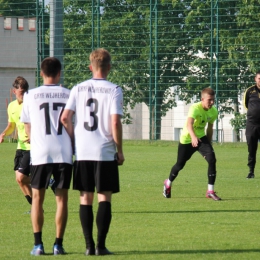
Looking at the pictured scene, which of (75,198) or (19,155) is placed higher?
(19,155)

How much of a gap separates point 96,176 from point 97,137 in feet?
1.20

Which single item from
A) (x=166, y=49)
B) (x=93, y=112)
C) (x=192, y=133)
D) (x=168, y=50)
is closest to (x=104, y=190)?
(x=93, y=112)

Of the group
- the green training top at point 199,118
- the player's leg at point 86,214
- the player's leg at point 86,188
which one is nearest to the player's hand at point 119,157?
the player's leg at point 86,188

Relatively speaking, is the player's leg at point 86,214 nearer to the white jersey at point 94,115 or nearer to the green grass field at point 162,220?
the green grass field at point 162,220

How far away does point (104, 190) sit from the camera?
7555mm

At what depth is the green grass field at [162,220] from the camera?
7.82 metres

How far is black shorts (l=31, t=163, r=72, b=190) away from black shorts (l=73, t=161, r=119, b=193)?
0.10m

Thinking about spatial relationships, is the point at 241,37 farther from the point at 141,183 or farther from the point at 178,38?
the point at 141,183

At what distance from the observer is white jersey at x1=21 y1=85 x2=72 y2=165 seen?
7.57 meters

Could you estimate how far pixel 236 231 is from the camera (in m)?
9.07

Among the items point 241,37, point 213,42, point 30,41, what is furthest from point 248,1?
point 30,41

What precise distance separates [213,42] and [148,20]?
3717mm

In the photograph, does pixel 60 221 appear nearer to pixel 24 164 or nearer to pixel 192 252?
pixel 192 252

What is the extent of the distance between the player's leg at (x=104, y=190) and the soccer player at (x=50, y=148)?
12.4 inches
